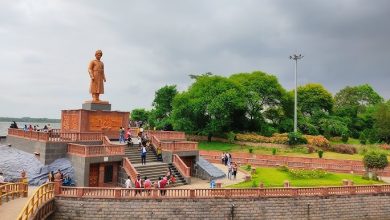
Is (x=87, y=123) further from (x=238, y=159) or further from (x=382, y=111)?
(x=382, y=111)

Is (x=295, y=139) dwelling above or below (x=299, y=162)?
above

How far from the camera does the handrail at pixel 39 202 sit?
15277 mm

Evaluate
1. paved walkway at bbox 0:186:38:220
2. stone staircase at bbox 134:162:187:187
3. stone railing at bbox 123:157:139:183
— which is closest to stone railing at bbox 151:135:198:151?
stone staircase at bbox 134:162:187:187

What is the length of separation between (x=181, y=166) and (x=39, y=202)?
12.2 meters

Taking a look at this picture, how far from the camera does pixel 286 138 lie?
166ft

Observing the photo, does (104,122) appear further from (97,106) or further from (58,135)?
(58,135)

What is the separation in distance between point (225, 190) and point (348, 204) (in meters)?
9.33

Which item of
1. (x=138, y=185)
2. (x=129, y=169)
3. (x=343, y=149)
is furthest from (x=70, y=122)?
(x=343, y=149)

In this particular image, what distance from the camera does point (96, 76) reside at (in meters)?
32.9

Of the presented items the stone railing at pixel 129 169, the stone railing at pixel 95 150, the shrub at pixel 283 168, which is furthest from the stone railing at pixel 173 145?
the shrub at pixel 283 168

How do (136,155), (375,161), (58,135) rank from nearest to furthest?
(58,135)
(136,155)
(375,161)

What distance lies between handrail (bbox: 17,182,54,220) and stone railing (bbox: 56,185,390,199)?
1.03m

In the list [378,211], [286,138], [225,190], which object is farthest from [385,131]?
→ [225,190]

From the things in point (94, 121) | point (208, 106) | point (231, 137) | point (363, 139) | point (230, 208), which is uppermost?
point (208, 106)
